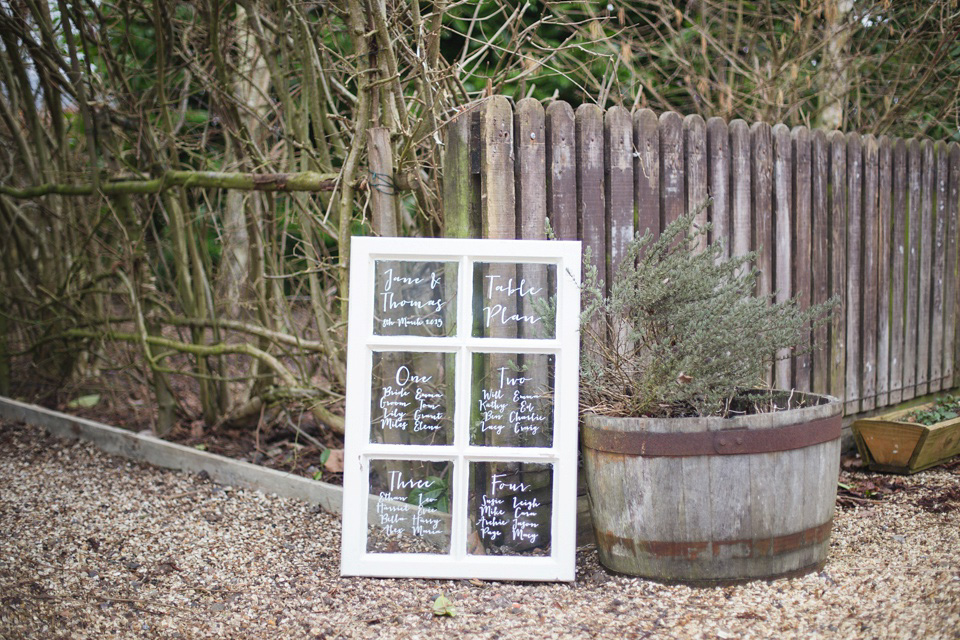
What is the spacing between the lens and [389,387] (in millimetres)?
3328

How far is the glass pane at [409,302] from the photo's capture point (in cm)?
324

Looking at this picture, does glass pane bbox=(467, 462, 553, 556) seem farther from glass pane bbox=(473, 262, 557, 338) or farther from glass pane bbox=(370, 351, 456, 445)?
glass pane bbox=(473, 262, 557, 338)

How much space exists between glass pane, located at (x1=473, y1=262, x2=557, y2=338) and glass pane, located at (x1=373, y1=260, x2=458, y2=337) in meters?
0.10

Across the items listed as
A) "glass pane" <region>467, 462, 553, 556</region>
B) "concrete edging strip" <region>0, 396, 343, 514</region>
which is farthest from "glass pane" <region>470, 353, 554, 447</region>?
"concrete edging strip" <region>0, 396, 343, 514</region>

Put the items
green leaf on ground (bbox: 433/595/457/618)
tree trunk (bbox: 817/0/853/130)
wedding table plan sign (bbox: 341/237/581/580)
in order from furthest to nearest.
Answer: tree trunk (bbox: 817/0/853/130) → wedding table plan sign (bbox: 341/237/581/580) → green leaf on ground (bbox: 433/595/457/618)

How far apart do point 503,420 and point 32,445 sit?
3.76 metres

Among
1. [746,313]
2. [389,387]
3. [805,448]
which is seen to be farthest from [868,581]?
[389,387]

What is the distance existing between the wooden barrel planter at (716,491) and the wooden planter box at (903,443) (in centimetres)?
158

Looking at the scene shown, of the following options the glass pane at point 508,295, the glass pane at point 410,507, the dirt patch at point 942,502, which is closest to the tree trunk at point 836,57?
the dirt patch at point 942,502

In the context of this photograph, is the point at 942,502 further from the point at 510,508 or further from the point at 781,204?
the point at 510,508

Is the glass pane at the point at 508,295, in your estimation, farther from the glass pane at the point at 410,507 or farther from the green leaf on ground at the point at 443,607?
the green leaf on ground at the point at 443,607

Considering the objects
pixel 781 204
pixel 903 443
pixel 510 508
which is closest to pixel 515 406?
pixel 510 508

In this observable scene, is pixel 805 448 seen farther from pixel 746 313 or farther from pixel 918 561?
pixel 918 561

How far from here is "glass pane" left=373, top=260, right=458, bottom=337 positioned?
128 inches
